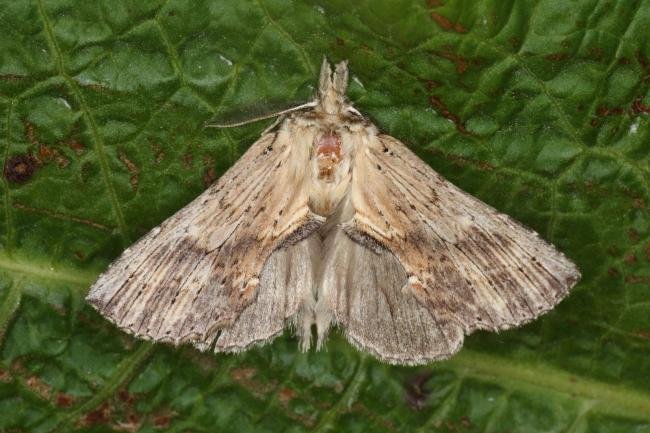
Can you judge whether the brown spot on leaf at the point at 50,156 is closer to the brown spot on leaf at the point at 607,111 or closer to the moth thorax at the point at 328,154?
the moth thorax at the point at 328,154

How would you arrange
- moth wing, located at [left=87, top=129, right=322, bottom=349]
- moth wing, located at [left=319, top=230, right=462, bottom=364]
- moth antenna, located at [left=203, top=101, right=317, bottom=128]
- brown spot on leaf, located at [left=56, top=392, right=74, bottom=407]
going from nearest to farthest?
moth wing, located at [left=87, top=129, right=322, bottom=349], moth wing, located at [left=319, top=230, right=462, bottom=364], brown spot on leaf, located at [left=56, top=392, right=74, bottom=407], moth antenna, located at [left=203, top=101, right=317, bottom=128]

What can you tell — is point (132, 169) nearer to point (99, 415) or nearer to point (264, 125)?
point (264, 125)

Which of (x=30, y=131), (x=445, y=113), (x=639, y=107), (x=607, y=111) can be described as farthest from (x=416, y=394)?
(x=30, y=131)

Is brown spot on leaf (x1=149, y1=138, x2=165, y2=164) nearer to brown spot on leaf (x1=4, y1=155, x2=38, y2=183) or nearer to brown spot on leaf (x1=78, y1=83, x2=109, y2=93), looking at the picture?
brown spot on leaf (x1=78, y1=83, x2=109, y2=93)

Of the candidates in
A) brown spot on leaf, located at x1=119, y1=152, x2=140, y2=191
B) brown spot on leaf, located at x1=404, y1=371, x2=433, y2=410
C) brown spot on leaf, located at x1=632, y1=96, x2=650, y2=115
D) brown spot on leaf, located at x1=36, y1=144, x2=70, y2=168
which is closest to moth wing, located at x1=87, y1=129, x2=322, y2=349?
brown spot on leaf, located at x1=119, y1=152, x2=140, y2=191

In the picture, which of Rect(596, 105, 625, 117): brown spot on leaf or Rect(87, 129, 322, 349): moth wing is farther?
Rect(596, 105, 625, 117): brown spot on leaf

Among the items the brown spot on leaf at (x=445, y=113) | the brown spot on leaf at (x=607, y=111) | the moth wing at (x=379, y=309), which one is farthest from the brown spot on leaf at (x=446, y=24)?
the moth wing at (x=379, y=309)
